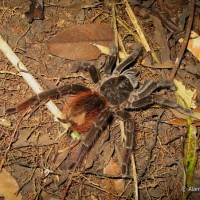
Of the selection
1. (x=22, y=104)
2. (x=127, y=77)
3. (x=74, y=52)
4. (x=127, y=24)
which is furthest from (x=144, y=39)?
(x=22, y=104)

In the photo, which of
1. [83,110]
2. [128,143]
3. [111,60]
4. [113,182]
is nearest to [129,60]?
[111,60]

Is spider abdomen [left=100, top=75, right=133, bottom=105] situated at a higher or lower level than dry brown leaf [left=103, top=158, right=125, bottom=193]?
higher

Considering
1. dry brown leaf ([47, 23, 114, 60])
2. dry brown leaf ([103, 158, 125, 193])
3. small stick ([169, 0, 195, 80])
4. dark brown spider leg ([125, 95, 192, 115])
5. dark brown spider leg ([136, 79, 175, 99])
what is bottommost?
dry brown leaf ([103, 158, 125, 193])

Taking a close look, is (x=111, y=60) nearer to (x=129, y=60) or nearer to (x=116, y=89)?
(x=129, y=60)

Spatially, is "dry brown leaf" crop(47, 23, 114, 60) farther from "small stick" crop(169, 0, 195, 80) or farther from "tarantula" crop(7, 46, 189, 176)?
"small stick" crop(169, 0, 195, 80)

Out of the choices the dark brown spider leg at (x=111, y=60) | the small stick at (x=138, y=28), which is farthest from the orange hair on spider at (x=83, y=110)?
the small stick at (x=138, y=28)

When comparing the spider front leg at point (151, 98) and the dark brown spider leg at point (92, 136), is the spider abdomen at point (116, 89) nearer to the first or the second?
the spider front leg at point (151, 98)

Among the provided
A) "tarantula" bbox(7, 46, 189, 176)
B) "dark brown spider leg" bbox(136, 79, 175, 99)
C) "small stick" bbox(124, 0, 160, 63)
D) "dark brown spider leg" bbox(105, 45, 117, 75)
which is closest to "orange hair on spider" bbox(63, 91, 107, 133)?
"tarantula" bbox(7, 46, 189, 176)
